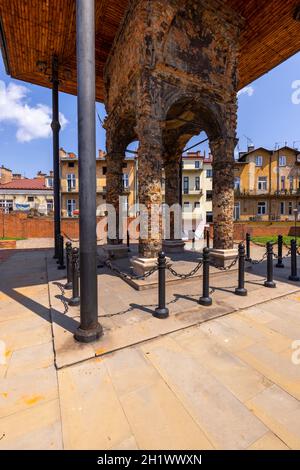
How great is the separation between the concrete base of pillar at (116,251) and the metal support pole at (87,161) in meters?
5.74

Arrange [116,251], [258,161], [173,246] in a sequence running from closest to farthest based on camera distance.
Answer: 1. [116,251]
2. [173,246]
3. [258,161]

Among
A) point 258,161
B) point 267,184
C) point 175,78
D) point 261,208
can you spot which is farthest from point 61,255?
point 258,161

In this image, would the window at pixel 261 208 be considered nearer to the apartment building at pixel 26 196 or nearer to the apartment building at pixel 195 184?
the apartment building at pixel 195 184

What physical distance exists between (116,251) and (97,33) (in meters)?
8.16

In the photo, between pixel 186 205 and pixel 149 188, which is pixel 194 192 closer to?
pixel 186 205

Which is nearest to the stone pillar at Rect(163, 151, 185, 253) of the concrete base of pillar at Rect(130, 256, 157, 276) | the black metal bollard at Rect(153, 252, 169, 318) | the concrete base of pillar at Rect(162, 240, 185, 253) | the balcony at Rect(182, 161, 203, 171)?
the concrete base of pillar at Rect(162, 240, 185, 253)

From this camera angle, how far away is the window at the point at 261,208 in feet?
115

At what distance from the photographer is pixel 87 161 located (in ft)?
10.7

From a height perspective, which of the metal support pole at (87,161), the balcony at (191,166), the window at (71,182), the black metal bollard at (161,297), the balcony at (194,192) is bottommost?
the black metal bollard at (161,297)

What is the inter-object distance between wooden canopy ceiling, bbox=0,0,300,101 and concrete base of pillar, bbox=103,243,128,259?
791cm

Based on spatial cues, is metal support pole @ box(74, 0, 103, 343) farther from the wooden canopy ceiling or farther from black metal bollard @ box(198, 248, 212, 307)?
the wooden canopy ceiling

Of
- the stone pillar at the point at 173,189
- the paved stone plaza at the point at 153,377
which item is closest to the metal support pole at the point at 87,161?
the paved stone plaza at the point at 153,377

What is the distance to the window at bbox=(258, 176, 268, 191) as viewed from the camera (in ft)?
118
